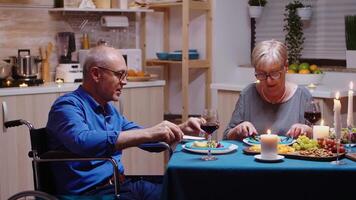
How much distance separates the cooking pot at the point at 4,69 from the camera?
14.0 feet

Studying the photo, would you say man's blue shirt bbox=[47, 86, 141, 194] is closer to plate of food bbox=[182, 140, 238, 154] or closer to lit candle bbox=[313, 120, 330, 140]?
plate of food bbox=[182, 140, 238, 154]

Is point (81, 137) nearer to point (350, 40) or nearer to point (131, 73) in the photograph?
point (131, 73)

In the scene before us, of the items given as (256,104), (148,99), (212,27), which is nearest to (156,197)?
(256,104)

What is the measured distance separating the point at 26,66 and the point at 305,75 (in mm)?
2055

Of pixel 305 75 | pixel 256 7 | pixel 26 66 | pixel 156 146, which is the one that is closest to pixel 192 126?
pixel 156 146

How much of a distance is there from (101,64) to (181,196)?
85 cm

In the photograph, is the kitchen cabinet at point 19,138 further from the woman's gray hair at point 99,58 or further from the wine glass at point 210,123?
the wine glass at point 210,123

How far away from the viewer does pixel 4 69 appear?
14.1ft

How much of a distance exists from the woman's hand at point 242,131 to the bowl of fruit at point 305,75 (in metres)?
1.69

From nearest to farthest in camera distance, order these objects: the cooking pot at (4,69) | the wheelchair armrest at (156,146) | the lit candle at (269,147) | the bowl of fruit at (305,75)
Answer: the lit candle at (269,147)
the wheelchair armrest at (156,146)
the cooking pot at (4,69)
the bowl of fruit at (305,75)

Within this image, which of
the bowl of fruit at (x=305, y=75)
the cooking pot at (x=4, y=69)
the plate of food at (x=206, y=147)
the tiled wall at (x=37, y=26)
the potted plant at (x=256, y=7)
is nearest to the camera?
the plate of food at (x=206, y=147)

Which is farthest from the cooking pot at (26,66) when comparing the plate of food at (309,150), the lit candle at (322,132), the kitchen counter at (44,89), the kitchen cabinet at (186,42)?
the lit candle at (322,132)

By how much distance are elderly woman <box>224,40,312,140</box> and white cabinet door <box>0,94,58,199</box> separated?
1.67 m

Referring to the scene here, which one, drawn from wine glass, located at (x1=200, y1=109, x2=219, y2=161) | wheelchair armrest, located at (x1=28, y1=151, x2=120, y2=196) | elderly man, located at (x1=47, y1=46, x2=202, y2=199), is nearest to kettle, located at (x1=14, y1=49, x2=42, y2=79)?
elderly man, located at (x1=47, y1=46, x2=202, y2=199)
